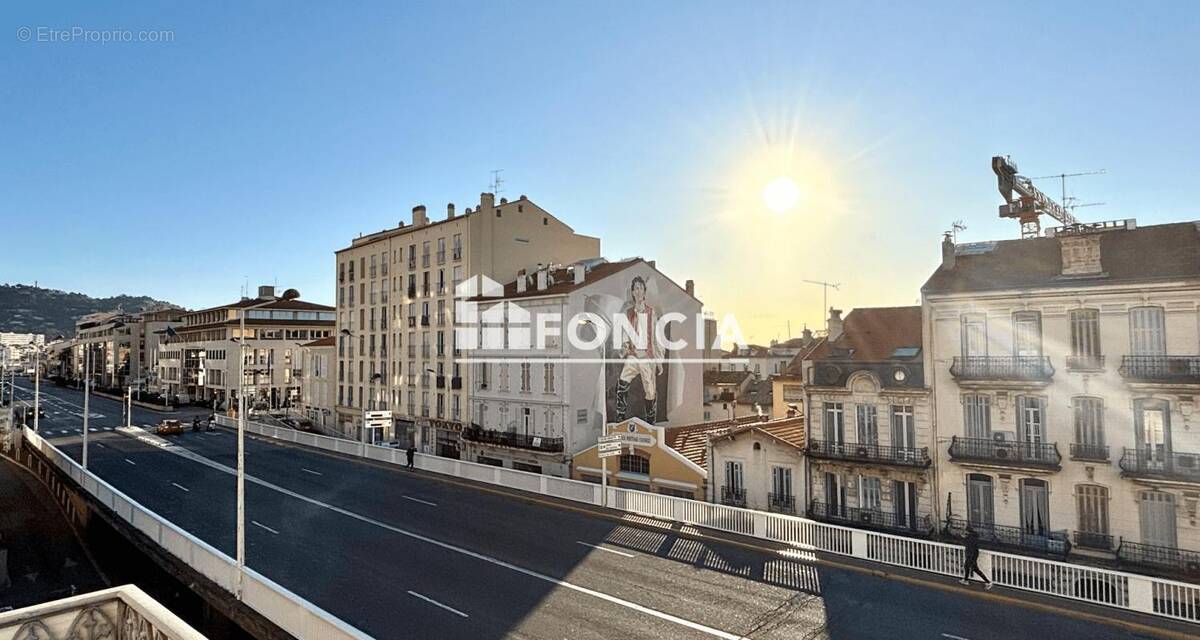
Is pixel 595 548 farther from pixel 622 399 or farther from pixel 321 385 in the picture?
pixel 321 385

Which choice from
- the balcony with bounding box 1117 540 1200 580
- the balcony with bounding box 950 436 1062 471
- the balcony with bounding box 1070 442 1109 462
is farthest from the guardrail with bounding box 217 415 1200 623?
the balcony with bounding box 1070 442 1109 462

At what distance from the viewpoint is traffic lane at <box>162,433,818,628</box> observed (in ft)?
60.6

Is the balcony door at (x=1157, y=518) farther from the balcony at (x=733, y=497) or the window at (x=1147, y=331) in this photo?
the balcony at (x=733, y=497)

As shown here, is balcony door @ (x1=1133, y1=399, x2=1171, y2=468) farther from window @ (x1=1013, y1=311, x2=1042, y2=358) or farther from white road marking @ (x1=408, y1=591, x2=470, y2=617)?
white road marking @ (x1=408, y1=591, x2=470, y2=617)

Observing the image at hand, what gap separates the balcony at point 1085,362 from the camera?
23812mm

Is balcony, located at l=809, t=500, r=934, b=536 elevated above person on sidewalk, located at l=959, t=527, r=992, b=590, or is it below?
below

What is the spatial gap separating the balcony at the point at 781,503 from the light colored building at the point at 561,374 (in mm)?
12599

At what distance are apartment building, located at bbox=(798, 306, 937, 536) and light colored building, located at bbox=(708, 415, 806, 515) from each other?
2.53 ft

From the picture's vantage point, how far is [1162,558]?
72.0ft

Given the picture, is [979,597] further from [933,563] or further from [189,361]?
[189,361]

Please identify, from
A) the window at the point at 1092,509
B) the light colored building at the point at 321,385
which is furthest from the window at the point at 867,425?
the light colored building at the point at 321,385

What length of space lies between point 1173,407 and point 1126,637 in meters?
10.9

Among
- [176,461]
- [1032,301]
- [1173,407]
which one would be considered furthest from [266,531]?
[1173,407]

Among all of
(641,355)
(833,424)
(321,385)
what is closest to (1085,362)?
(833,424)
